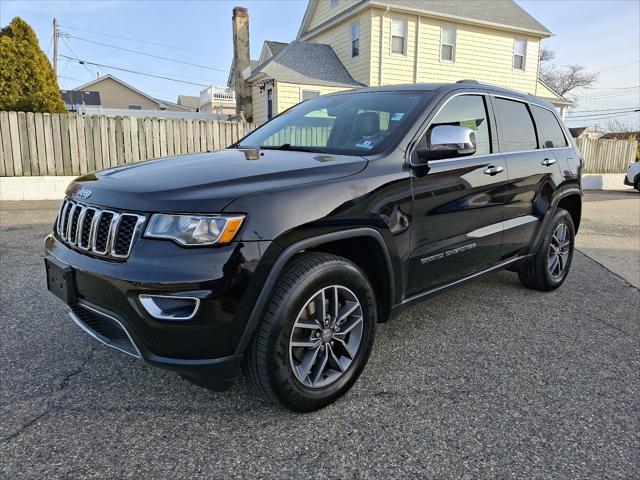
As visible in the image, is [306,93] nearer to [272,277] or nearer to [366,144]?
[366,144]

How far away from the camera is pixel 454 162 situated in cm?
323

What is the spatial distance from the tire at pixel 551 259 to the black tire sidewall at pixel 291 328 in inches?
94.9

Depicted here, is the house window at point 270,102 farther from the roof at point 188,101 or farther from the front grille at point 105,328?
the roof at point 188,101

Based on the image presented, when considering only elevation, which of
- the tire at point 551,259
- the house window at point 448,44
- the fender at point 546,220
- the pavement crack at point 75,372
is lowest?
the pavement crack at point 75,372

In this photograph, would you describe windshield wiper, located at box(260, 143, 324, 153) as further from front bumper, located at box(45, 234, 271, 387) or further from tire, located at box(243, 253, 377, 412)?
front bumper, located at box(45, 234, 271, 387)

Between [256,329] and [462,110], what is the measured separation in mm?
2260

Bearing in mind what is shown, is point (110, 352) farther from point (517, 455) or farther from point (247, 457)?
point (517, 455)

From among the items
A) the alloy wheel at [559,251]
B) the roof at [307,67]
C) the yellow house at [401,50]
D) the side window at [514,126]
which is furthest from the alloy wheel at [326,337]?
the roof at [307,67]

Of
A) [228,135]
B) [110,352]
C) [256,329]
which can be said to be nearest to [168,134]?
Result: [228,135]

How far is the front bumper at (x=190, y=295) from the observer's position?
6.81ft

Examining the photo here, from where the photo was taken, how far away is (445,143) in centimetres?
292

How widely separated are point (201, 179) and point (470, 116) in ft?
7.16

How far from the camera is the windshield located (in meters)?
3.07

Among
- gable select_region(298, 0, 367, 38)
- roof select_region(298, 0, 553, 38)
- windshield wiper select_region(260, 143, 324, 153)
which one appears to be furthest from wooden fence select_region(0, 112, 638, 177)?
gable select_region(298, 0, 367, 38)
